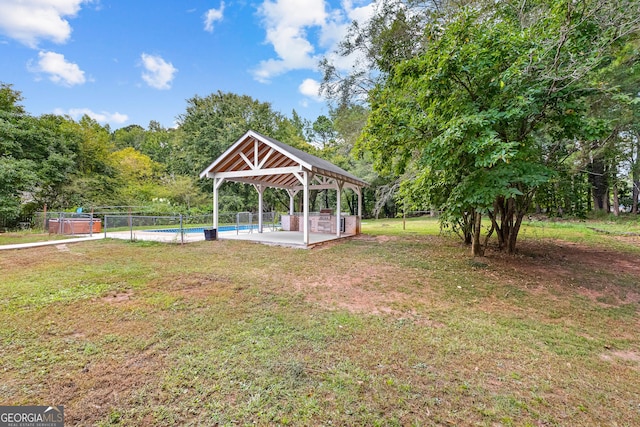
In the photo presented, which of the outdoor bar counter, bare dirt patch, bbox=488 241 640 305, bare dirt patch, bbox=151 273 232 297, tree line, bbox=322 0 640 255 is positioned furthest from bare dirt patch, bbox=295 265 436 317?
the outdoor bar counter

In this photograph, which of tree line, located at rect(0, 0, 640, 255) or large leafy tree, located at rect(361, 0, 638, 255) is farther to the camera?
tree line, located at rect(0, 0, 640, 255)

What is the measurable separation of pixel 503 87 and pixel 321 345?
5108 mm

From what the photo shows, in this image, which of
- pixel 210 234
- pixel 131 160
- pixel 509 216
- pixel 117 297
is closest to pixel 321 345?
pixel 117 297

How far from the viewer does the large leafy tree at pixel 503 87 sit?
4508mm

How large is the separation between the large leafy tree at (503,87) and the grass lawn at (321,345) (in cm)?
219

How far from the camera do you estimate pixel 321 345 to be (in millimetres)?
2902

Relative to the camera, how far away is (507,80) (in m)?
4.77

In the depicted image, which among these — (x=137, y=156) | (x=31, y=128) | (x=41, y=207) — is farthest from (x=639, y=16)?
(x=137, y=156)

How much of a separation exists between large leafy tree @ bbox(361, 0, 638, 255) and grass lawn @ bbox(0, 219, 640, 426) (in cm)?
219

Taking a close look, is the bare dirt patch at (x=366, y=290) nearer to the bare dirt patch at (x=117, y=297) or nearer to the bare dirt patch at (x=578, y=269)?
the bare dirt patch at (x=578, y=269)

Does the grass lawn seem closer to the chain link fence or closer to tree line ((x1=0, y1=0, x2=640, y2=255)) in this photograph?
tree line ((x1=0, y1=0, x2=640, y2=255))

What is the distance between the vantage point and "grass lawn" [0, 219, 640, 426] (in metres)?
2.00

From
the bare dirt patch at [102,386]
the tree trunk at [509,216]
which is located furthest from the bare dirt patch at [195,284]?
the tree trunk at [509,216]

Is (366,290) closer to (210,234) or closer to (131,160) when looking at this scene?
(210,234)
